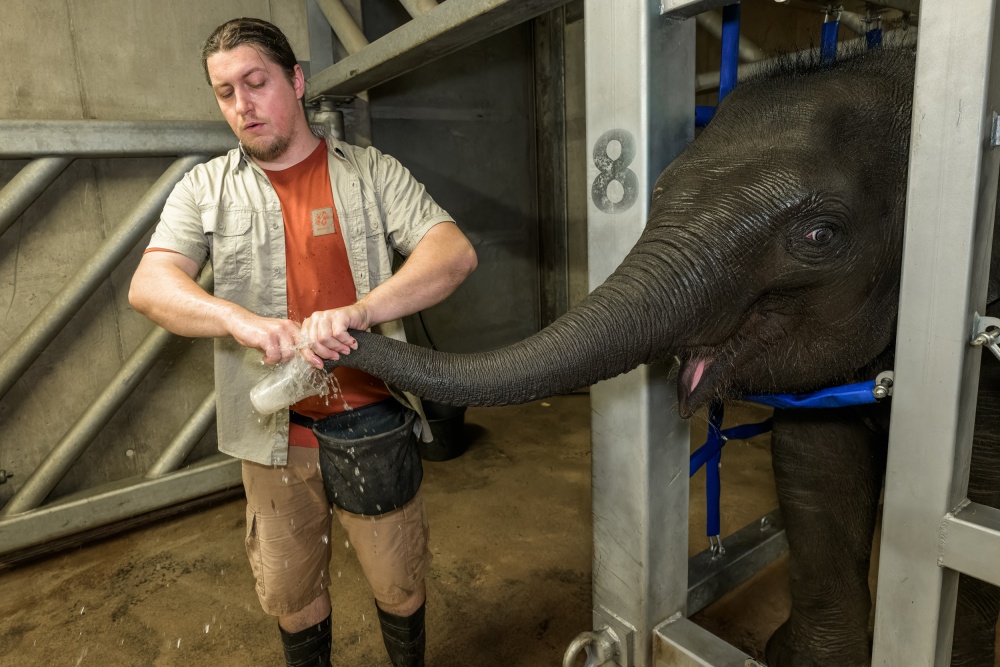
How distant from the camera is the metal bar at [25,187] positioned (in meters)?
3.11

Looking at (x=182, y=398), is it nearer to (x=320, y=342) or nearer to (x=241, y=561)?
(x=241, y=561)

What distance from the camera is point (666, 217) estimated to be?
4.30 feet

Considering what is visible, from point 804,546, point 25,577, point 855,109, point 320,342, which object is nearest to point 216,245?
point 320,342

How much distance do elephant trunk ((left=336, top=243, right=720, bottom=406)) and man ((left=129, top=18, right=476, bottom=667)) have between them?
1.91 ft

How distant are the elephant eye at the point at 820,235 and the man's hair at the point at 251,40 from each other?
1600mm

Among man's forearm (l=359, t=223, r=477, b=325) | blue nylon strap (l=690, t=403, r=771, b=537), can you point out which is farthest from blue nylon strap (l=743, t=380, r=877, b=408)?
man's forearm (l=359, t=223, r=477, b=325)

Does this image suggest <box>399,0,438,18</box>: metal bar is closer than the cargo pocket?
No

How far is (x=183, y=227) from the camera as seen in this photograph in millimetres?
1887

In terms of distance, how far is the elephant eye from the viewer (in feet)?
4.36

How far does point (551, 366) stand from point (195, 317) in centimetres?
94

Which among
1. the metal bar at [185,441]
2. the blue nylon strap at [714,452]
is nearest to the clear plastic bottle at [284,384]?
the blue nylon strap at [714,452]

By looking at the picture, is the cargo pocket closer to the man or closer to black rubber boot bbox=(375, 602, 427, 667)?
the man

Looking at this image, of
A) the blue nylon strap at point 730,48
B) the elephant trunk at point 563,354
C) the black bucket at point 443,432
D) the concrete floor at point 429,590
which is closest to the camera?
the elephant trunk at point 563,354

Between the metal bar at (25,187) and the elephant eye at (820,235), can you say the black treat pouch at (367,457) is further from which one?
the metal bar at (25,187)
